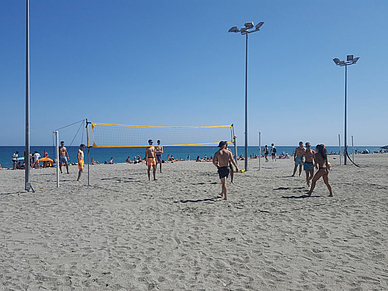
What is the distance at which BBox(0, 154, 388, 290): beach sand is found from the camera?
3.02 metres

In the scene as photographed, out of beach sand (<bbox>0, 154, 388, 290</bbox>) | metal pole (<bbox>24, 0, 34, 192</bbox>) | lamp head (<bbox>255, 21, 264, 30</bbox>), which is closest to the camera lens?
beach sand (<bbox>0, 154, 388, 290</bbox>)

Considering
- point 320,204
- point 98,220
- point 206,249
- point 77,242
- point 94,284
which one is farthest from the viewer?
point 320,204

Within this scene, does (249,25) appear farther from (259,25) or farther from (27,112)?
(27,112)

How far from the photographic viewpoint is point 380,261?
3457mm

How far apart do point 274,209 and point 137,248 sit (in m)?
3.25

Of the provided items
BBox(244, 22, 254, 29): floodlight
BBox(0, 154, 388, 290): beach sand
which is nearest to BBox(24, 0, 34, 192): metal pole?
BBox(0, 154, 388, 290): beach sand

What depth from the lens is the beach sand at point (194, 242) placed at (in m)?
3.02

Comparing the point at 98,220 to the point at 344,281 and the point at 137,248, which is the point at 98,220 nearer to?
the point at 137,248

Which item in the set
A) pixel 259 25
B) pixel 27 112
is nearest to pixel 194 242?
pixel 27 112

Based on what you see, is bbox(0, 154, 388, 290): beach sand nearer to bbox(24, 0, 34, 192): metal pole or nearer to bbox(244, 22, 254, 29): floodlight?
bbox(24, 0, 34, 192): metal pole

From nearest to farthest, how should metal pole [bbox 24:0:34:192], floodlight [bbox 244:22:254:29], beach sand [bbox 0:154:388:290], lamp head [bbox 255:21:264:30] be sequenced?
beach sand [bbox 0:154:388:290]
metal pole [bbox 24:0:34:192]
lamp head [bbox 255:21:264:30]
floodlight [bbox 244:22:254:29]

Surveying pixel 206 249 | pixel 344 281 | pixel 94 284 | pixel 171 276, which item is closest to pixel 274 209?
pixel 206 249

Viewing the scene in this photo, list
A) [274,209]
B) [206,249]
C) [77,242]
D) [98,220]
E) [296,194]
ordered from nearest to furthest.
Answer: [206,249], [77,242], [98,220], [274,209], [296,194]

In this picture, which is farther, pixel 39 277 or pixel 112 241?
pixel 112 241
